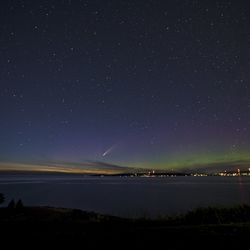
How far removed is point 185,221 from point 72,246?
37.7 feet

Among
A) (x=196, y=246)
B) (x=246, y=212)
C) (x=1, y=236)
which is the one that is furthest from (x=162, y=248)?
(x=246, y=212)

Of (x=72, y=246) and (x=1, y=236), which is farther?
(x=1, y=236)

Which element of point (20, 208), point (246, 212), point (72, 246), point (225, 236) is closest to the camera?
point (72, 246)

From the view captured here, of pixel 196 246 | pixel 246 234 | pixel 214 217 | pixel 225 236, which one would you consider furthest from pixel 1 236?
pixel 214 217

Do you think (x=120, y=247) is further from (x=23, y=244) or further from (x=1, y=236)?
(x=1, y=236)

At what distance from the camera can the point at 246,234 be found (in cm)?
1322

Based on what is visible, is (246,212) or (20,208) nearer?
(246,212)

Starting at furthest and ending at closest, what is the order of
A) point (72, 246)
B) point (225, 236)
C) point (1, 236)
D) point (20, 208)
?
1. point (20, 208)
2. point (1, 236)
3. point (225, 236)
4. point (72, 246)

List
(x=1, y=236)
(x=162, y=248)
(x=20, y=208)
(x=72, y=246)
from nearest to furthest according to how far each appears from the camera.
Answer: (x=162, y=248) < (x=72, y=246) < (x=1, y=236) < (x=20, y=208)

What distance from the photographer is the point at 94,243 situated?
12.3 metres

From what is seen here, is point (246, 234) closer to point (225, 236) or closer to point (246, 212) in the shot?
point (225, 236)

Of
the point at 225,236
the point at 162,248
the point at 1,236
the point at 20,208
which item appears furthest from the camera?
the point at 20,208

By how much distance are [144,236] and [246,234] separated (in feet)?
14.1

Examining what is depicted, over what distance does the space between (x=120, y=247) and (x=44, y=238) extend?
397cm
